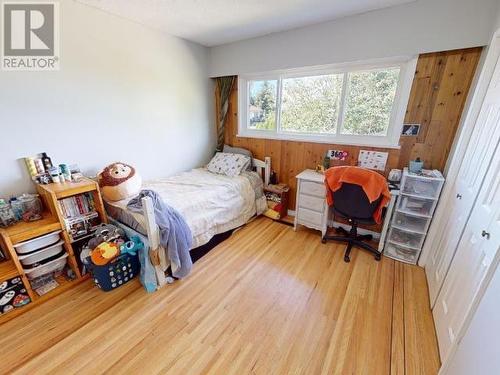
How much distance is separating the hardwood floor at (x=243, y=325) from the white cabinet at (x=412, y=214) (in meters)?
0.20

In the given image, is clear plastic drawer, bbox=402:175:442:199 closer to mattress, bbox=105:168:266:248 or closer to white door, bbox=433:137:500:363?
white door, bbox=433:137:500:363

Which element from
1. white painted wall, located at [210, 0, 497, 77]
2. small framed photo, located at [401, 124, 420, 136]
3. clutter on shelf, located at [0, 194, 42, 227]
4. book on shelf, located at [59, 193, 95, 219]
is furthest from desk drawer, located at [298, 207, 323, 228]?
clutter on shelf, located at [0, 194, 42, 227]

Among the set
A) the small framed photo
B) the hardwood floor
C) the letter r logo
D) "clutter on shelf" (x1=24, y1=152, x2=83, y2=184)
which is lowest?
the hardwood floor

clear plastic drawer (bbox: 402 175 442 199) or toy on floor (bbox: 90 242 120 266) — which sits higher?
clear plastic drawer (bbox: 402 175 442 199)

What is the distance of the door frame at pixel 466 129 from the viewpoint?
1574 mm

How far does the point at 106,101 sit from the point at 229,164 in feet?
5.18

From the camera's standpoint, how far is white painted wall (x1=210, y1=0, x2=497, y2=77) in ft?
5.59

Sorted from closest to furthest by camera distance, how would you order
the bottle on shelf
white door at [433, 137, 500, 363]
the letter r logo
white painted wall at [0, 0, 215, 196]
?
1. white door at [433, 137, 500, 363]
2. the letter r logo
3. white painted wall at [0, 0, 215, 196]
4. the bottle on shelf

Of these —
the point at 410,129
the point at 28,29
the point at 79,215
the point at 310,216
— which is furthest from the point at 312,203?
the point at 28,29

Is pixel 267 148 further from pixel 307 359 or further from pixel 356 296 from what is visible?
pixel 307 359

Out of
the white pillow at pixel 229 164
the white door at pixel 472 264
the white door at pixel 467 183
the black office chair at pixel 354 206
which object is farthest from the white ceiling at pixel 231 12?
the white door at pixel 472 264

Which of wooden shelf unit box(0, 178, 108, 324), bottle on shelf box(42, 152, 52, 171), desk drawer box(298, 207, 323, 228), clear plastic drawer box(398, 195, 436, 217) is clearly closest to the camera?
wooden shelf unit box(0, 178, 108, 324)

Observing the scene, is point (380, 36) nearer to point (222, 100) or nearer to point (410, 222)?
point (410, 222)

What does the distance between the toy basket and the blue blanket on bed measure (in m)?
0.36
